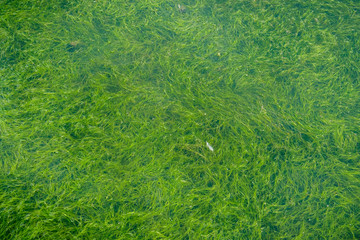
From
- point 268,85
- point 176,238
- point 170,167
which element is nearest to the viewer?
point 176,238

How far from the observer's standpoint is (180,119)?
2.95 m

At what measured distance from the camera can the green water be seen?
8.68 feet

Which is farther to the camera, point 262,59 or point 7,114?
point 262,59

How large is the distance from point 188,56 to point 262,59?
0.98 metres

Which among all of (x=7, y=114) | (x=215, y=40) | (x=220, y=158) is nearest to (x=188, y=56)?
(x=215, y=40)

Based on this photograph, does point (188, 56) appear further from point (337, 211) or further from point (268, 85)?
point (337, 211)

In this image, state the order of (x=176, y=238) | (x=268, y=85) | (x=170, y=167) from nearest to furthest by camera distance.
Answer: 1. (x=176, y=238)
2. (x=170, y=167)
3. (x=268, y=85)

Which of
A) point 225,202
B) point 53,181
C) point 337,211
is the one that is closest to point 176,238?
point 225,202

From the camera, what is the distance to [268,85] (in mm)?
3059

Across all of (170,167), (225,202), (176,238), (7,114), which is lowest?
(176,238)

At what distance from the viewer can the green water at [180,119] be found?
265cm

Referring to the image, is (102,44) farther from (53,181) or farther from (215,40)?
(53,181)

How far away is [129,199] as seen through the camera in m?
2.69

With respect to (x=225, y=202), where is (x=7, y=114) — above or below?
above
